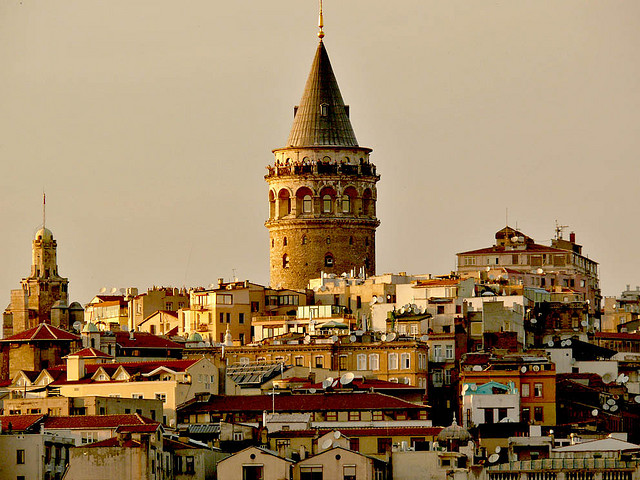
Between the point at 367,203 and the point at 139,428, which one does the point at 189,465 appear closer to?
the point at 139,428

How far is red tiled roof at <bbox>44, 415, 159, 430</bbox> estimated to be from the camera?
10019 cm

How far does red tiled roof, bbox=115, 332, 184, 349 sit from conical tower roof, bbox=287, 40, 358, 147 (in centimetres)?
1807

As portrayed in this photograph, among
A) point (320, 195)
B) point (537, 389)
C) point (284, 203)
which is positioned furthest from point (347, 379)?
point (284, 203)

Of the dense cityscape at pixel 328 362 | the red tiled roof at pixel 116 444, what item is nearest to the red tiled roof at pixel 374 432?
the dense cityscape at pixel 328 362

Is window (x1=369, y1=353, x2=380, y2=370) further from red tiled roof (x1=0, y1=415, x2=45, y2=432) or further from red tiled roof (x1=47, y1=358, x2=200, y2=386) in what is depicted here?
red tiled roof (x1=0, y1=415, x2=45, y2=432)

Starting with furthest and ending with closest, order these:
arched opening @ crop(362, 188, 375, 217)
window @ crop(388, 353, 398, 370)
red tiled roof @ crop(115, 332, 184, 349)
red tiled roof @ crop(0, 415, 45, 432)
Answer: arched opening @ crop(362, 188, 375, 217) → red tiled roof @ crop(115, 332, 184, 349) → window @ crop(388, 353, 398, 370) → red tiled roof @ crop(0, 415, 45, 432)

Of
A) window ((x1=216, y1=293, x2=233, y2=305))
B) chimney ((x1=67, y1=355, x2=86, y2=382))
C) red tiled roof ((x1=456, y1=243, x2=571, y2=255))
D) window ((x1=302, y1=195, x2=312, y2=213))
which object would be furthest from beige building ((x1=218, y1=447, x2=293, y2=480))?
red tiled roof ((x1=456, y1=243, x2=571, y2=255))

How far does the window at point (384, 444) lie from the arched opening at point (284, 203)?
143ft

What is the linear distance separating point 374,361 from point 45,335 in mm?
17872

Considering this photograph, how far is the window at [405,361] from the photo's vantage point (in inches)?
4670

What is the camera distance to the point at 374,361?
120 m

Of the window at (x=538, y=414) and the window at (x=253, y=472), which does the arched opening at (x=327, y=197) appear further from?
the window at (x=253, y=472)

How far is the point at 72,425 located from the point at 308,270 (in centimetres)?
4272

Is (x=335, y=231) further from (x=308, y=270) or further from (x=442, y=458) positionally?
(x=442, y=458)
